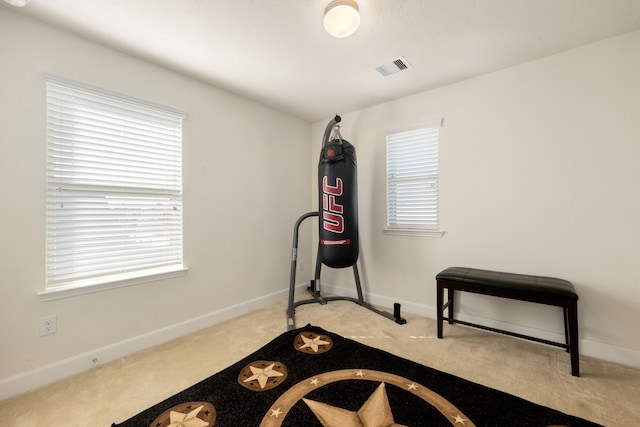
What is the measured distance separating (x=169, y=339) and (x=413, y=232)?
2.53 m

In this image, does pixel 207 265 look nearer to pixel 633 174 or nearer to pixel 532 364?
pixel 532 364

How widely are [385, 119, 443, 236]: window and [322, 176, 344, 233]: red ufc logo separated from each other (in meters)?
0.74

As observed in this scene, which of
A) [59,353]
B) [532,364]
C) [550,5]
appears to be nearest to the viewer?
[550,5]

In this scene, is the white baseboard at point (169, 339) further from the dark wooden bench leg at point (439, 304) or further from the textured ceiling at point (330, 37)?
the textured ceiling at point (330, 37)

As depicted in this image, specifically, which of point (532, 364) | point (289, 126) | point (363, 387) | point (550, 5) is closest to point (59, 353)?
point (363, 387)

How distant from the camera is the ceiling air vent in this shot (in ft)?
7.47

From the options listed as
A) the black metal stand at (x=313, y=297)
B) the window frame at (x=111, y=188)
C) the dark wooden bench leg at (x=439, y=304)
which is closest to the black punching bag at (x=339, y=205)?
the black metal stand at (x=313, y=297)

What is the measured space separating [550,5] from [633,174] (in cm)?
131

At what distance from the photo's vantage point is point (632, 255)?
1936mm

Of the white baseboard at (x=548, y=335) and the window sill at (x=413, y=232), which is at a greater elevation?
the window sill at (x=413, y=232)

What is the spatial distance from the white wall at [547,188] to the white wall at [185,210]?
5.10 ft

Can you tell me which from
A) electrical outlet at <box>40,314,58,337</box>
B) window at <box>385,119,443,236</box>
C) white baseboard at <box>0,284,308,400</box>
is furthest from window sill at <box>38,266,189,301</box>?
window at <box>385,119,443,236</box>

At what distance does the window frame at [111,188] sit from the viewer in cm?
181

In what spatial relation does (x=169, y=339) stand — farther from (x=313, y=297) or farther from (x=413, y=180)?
(x=413, y=180)
